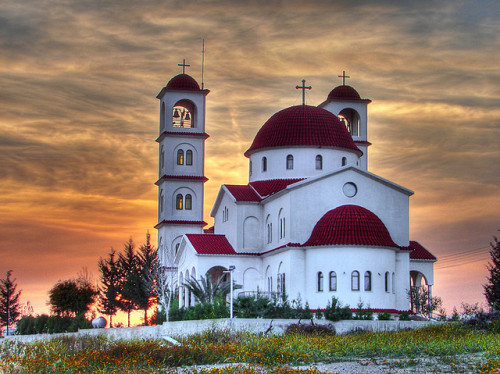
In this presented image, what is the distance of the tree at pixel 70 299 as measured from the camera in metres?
66.2

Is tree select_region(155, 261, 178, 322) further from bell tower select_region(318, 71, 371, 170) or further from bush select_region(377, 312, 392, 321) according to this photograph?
bell tower select_region(318, 71, 371, 170)

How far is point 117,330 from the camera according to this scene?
46031 millimetres

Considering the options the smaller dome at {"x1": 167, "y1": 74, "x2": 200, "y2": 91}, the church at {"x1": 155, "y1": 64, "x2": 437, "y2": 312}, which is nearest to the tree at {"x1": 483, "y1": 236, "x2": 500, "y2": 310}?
the church at {"x1": 155, "y1": 64, "x2": 437, "y2": 312}

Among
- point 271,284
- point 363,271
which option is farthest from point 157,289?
point 363,271

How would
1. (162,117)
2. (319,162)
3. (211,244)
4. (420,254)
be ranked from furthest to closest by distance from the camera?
(162,117) → (420,254) → (319,162) → (211,244)

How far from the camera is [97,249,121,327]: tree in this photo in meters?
64.8

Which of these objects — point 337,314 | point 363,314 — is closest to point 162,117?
point 363,314

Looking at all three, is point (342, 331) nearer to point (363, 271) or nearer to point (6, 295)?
point (363, 271)

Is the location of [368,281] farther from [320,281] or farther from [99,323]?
[99,323]

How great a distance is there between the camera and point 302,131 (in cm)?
5534

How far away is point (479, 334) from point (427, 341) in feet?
9.60

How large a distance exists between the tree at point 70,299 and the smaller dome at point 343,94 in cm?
2356

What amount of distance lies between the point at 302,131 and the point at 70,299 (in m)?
23.3

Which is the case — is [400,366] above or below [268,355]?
below
